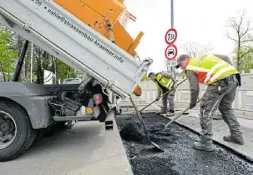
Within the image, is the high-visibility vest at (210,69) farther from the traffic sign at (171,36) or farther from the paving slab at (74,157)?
the traffic sign at (171,36)

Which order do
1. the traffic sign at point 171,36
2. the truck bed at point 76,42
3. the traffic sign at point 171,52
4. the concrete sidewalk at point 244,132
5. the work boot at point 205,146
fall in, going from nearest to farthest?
the truck bed at point 76,42 → the concrete sidewalk at point 244,132 → the work boot at point 205,146 → the traffic sign at point 171,36 → the traffic sign at point 171,52

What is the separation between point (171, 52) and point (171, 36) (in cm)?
51

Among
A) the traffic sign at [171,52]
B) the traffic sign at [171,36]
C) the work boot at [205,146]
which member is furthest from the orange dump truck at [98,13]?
the traffic sign at [171,52]

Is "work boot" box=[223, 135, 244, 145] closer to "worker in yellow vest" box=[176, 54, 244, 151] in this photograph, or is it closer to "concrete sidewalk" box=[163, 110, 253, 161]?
"concrete sidewalk" box=[163, 110, 253, 161]

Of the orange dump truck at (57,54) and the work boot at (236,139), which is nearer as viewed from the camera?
the orange dump truck at (57,54)

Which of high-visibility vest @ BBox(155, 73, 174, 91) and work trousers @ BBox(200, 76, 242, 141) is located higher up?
high-visibility vest @ BBox(155, 73, 174, 91)

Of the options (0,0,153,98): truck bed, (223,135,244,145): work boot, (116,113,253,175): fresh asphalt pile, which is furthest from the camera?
(223,135,244,145): work boot

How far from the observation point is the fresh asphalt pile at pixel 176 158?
11.1ft

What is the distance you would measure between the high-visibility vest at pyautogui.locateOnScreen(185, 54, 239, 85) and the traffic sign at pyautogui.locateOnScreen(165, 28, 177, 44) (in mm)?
→ 4426

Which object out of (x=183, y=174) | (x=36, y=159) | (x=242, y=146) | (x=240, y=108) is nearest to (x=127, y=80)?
(x=183, y=174)

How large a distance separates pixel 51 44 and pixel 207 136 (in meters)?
2.74

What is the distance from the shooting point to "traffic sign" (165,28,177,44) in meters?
8.63

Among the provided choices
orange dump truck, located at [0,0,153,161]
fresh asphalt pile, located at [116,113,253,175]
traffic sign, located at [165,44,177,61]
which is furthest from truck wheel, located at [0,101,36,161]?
traffic sign, located at [165,44,177,61]

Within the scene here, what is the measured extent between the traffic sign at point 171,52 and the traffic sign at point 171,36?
15 cm
